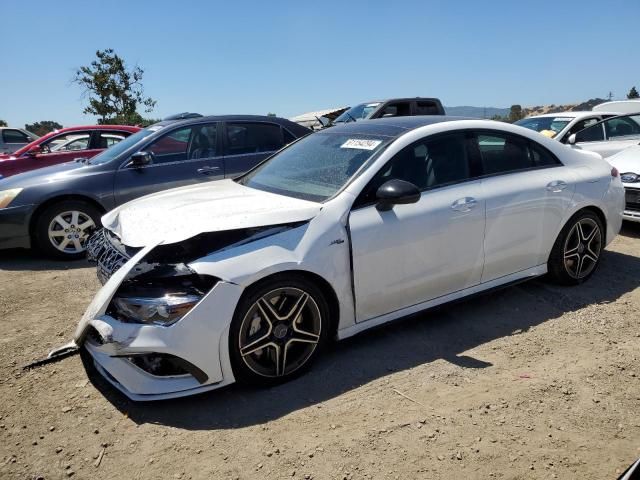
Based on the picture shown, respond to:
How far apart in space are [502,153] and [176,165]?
398 centimetres

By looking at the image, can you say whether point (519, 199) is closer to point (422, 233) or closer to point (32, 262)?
point (422, 233)

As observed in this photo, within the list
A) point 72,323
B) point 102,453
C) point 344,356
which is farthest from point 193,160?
point 102,453

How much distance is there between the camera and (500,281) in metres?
4.04

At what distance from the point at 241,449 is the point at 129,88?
2657cm

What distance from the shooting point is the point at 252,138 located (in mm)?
6883

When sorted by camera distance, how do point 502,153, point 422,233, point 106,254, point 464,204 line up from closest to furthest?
point 106,254
point 422,233
point 464,204
point 502,153

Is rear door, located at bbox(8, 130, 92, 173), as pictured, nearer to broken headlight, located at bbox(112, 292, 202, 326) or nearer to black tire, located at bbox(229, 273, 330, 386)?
broken headlight, located at bbox(112, 292, 202, 326)

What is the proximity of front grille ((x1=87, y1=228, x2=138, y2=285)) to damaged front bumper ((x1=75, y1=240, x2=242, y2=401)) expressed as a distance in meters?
0.22

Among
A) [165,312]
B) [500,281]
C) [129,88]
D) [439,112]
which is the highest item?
[129,88]

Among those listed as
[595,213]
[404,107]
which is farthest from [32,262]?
[404,107]

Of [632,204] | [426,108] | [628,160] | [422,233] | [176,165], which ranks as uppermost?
[426,108]

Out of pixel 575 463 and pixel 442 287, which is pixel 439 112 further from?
pixel 575 463

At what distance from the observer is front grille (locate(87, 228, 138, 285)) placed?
121 inches

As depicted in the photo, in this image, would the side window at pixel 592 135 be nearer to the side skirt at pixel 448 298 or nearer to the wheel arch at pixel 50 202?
the side skirt at pixel 448 298
